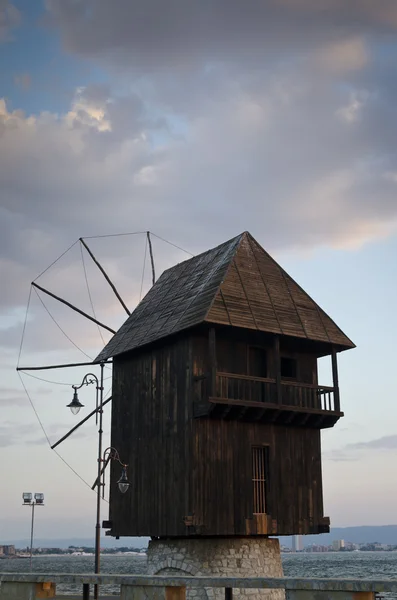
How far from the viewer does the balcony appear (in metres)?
26.4

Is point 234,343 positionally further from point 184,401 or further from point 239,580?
point 239,580

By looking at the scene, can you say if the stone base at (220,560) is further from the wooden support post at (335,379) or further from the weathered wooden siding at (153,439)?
the wooden support post at (335,379)

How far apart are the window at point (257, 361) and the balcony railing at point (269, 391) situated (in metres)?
1.00

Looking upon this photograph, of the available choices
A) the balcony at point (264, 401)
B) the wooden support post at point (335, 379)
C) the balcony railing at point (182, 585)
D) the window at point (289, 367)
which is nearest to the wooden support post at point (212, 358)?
the balcony at point (264, 401)

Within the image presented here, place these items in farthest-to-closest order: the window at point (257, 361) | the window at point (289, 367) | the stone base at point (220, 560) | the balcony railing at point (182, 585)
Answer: the window at point (289, 367)
the window at point (257, 361)
the stone base at point (220, 560)
the balcony railing at point (182, 585)

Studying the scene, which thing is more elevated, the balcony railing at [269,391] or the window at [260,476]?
the balcony railing at [269,391]

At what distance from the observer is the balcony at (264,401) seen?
86.5ft

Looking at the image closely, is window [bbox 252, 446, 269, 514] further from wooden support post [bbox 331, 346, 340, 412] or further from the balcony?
wooden support post [bbox 331, 346, 340, 412]

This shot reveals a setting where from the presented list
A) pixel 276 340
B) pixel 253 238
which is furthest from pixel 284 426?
pixel 253 238

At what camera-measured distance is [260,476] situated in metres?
27.9

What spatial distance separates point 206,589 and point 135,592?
1205 centimetres

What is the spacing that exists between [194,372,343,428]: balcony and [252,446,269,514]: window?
1159 millimetres

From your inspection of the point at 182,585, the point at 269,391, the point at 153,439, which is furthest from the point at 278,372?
the point at 182,585

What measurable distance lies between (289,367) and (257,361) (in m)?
1.83
